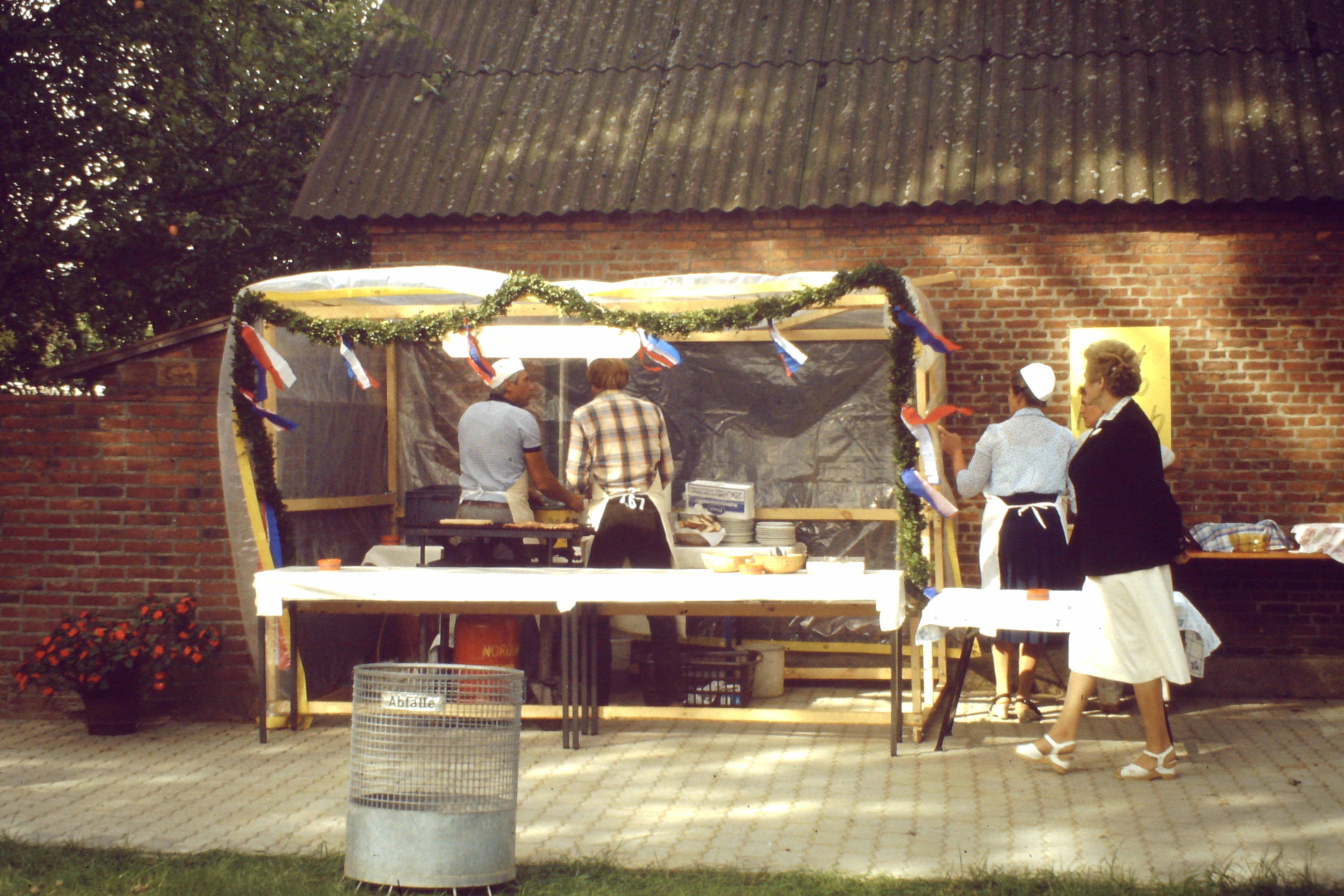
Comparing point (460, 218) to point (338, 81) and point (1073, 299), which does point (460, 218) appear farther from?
point (1073, 299)

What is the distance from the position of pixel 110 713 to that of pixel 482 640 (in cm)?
206

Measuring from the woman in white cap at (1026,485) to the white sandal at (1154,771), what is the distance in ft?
4.57

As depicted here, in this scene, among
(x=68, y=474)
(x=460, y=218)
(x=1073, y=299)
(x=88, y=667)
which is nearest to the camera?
(x=88, y=667)

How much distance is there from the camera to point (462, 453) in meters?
8.24

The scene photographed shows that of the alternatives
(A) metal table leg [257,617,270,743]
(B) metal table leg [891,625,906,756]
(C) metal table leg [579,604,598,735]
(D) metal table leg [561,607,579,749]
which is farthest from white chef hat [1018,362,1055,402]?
(A) metal table leg [257,617,270,743]

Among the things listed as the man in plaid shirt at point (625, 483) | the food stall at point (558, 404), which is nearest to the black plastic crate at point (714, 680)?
the man in plaid shirt at point (625, 483)

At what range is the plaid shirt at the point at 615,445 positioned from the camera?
7.86 meters

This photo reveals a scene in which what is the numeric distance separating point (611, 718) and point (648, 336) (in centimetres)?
229

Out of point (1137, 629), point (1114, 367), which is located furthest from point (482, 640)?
point (1114, 367)

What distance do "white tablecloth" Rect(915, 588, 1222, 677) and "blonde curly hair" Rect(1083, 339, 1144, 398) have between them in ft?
3.17

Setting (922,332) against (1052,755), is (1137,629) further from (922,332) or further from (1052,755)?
(922,332)

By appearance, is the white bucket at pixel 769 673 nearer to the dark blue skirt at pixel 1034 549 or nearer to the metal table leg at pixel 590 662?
the metal table leg at pixel 590 662

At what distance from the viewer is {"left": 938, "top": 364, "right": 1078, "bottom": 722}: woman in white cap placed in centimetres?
768

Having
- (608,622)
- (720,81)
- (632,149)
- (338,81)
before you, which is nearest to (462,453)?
(608,622)
